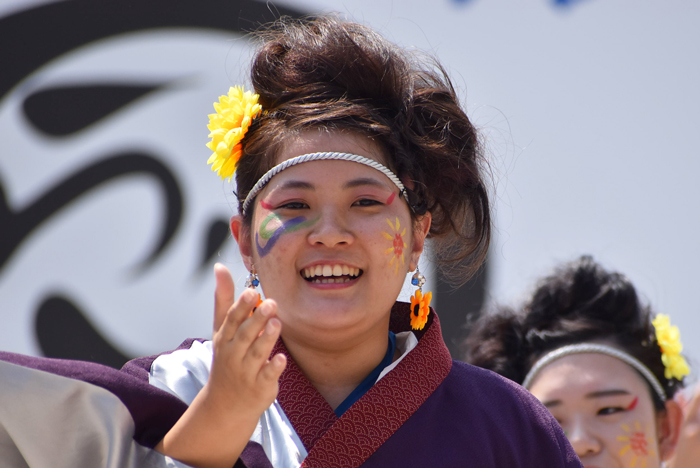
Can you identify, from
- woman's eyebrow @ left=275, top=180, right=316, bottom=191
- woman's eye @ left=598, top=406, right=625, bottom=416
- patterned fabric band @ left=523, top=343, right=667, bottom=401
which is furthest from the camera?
patterned fabric band @ left=523, top=343, right=667, bottom=401

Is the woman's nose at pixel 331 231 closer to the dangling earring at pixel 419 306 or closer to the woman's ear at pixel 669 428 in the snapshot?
the dangling earring at pixel 419 306

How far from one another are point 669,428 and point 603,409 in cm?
36

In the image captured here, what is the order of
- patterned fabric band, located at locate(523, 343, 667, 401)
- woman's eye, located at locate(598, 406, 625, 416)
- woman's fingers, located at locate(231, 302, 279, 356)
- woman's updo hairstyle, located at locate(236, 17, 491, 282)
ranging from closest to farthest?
woman's fingers, located at locate(231, 302, 279, 356) < woman's updo hairstyle, located at locate(236, 17, 491, 282) < woman's eye, located at locate(598, 406, 625, 416) < patterned fabric band, located at locate(523, 343, 667, 401)

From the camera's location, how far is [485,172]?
209cm

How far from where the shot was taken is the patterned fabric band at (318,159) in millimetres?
1673

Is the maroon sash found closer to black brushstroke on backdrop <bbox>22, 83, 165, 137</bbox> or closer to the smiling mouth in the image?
the smiling mouth

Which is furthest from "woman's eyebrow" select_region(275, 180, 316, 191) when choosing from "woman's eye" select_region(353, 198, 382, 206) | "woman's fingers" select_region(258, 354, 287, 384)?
"woman's fingers" select_region(258, 354, 287, 384)

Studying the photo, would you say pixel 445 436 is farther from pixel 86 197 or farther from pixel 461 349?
pixel 86 197

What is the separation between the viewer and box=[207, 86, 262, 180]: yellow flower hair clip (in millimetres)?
1842

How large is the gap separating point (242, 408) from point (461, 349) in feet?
6.41

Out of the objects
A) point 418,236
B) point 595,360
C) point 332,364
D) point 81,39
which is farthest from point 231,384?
point 81,39

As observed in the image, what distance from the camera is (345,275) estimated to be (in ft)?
5.32

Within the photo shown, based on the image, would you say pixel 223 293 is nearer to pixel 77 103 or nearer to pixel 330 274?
pixel 330 274

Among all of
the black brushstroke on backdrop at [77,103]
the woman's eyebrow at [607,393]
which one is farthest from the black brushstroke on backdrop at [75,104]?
the woman's eyebrow at [607,393]
